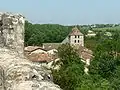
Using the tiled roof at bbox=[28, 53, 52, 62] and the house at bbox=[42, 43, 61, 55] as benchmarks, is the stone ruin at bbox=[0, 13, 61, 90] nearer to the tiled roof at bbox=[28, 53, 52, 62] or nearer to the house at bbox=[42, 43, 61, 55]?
the tiled roof at bbox=[28, 53, 52, 62]

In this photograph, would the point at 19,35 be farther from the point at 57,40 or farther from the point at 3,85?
the point at 57,40

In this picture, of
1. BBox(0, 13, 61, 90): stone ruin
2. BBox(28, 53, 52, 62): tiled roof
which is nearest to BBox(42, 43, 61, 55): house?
BBox(28, 53, 52, 62): tiled roof

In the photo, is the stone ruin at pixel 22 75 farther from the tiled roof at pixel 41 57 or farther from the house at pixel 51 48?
the house at pixel 51 48

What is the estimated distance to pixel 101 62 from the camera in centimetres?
4894

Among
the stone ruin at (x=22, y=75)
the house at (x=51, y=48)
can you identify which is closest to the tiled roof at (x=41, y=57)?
the house at (x=51, y=48)

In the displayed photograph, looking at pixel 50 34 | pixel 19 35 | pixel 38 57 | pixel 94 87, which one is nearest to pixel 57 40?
pixel 50 34

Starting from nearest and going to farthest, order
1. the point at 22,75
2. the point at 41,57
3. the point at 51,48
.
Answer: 1. the point at 22,75
2. the point at 41,57
3. the point at 51,48

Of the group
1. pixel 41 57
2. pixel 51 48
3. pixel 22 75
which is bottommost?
pixel 51 48

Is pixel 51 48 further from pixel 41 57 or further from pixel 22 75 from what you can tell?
pixel 22 75

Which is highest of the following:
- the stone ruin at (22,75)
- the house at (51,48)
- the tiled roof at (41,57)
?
the stone ruin at (22,75)

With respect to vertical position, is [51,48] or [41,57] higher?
[41,57]

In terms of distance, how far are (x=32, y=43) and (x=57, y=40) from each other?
1402cm

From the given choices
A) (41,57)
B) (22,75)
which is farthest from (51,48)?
(22,75)

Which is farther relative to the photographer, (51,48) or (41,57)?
(51,48)
